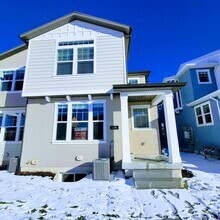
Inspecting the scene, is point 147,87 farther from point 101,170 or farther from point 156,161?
point 101,170

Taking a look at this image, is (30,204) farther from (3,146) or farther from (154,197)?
(3,146)

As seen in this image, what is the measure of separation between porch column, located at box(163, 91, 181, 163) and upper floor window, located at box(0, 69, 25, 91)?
8879 millimetres

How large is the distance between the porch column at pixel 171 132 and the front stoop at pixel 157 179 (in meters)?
0.54

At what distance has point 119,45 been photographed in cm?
798

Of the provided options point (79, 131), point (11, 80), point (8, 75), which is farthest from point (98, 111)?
point (8, 75)

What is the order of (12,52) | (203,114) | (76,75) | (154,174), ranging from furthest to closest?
1. (203,114)
2. (12,52)
3. (76,75)
4. (154,174)

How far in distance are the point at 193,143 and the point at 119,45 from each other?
10.2 metres

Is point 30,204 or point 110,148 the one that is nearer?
point 30,204

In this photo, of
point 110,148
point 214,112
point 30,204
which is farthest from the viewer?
point 214,112

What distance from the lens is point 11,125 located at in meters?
9.07

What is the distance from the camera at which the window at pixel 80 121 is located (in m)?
7.26

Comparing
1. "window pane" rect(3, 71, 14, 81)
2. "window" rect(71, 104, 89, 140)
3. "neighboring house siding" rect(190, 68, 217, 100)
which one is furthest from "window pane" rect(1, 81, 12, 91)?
"neighboring house siding" rect(190, 68, 217, 100)

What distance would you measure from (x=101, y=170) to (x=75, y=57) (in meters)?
5.80

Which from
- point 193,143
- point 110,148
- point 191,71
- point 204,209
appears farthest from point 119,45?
point 193,143
